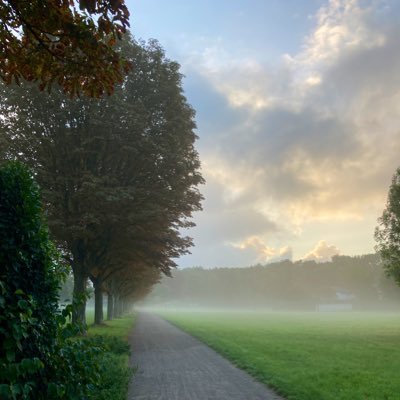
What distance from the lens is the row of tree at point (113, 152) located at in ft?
70.3

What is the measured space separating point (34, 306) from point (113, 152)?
62.6 feet

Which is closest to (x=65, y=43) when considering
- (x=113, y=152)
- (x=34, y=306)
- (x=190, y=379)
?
(x=34, y=306)

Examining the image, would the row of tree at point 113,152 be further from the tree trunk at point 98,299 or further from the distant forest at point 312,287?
the distant forest at point 312,287

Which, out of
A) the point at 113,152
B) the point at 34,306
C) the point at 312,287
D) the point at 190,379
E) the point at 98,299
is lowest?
the point at 190,379

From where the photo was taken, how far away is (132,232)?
2391cm

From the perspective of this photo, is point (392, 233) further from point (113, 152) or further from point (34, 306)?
point (34, 306)

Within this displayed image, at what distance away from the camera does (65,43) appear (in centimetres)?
495

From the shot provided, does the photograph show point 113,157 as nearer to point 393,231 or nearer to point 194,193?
point 194,193

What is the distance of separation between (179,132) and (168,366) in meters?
13.3

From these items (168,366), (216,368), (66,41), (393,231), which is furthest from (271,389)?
(393,231)

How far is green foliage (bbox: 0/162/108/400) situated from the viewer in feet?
14.6

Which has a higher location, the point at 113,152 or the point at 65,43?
the point at 113,152

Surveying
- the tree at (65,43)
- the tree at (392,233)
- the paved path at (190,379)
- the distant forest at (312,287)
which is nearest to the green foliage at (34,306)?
the tree at (65,43)

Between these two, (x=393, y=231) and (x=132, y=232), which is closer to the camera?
(x=132, y=232)
